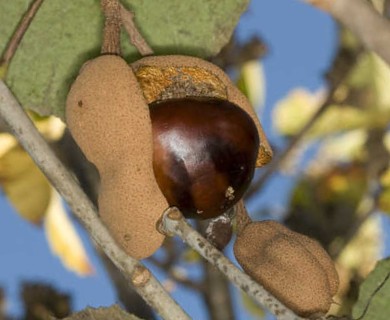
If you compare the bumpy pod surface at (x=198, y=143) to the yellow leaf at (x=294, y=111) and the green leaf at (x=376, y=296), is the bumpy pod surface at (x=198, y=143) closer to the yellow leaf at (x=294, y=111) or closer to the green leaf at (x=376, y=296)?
the green leaf at (x=376, y=296)

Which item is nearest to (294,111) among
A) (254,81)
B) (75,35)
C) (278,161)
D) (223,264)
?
(254,81)

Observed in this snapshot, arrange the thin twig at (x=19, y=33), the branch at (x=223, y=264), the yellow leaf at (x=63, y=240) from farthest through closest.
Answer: the yellow leaf at (x=63, y=240), the thin twig at (x=19, y=33), the branch at (x=223, y=264)

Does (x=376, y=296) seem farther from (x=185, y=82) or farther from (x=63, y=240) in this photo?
(x=63, y=240)

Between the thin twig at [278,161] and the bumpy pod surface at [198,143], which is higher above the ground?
the bumpy pod surface at [198,143]

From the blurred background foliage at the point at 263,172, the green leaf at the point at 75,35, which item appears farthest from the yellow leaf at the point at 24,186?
the green leaf at the point at 75,35

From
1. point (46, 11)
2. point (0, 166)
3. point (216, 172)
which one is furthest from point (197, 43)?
point (0, 166)
